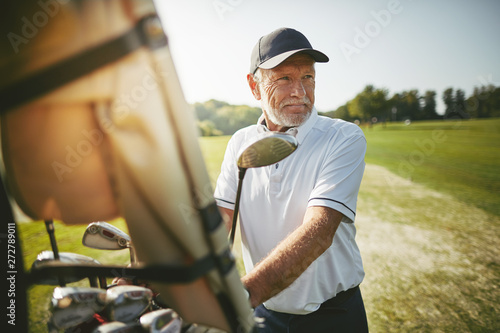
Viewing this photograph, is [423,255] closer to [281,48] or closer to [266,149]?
[281,48]

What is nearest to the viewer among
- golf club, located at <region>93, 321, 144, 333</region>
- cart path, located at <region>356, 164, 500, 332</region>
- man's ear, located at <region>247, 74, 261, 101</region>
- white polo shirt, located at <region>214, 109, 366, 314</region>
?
golf club, located at <region>93, 321, 144, 333</region>

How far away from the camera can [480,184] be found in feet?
32.4

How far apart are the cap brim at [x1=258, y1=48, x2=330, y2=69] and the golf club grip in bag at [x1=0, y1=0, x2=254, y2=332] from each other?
142 centimetres

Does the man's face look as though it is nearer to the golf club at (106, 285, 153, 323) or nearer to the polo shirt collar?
the polo shirt collar

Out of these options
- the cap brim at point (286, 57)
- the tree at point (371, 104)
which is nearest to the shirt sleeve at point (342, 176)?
the cap brim at point (286, 57)

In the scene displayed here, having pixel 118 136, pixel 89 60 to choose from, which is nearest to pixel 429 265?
pixel 118 136

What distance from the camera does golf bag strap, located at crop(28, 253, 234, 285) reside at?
1.94 ft

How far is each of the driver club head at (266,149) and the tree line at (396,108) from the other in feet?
133

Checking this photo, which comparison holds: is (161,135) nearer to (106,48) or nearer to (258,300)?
(106,48)

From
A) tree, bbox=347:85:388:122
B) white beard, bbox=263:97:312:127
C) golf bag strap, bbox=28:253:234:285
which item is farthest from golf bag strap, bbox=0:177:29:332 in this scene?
tree, bbox=347:85:388:122

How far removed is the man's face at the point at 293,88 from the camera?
1902 mm

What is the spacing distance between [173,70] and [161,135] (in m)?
0.14

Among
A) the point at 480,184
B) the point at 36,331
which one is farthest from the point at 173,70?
the point at 480,184

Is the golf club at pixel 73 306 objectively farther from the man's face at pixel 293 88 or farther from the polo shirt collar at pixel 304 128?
the man's face at pixel 293 88
